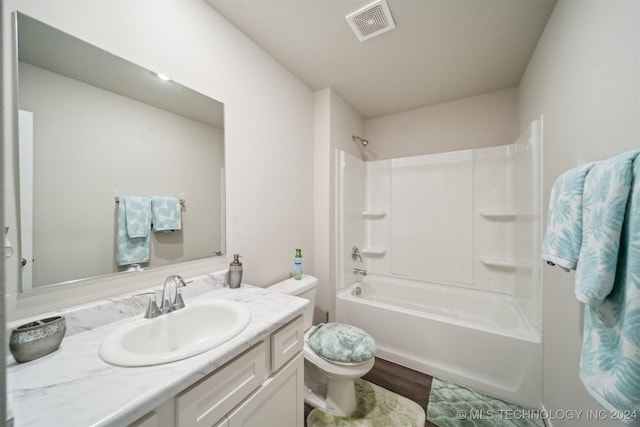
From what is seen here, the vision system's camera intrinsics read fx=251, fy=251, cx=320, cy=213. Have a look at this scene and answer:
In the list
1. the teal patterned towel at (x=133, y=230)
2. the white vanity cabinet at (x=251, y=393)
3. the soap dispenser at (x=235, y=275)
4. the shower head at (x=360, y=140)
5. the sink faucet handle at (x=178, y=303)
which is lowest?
the white vanity cabinet at (x=251, y=393)

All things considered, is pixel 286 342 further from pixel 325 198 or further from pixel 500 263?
pixel 500 263

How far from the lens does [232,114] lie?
152cm

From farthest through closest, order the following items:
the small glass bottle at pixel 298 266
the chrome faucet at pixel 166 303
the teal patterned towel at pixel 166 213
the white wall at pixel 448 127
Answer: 1. the white wall at pixel 448 127
2. the small glass bottle at pixel 298 266
3. the teal patterned towel at pixel 166 213
4. the chrome faucet at pixel 166 303

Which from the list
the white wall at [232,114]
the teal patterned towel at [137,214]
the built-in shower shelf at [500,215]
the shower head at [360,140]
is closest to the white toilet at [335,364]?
the white wall at [232,114]

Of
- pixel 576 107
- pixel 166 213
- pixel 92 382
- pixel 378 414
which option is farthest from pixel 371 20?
pixel 378 414

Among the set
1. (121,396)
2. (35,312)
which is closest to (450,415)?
(121,396)

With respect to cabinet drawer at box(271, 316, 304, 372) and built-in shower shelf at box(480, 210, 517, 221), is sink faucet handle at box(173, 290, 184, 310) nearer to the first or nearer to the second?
cabinet drawer at box(271, 316, 304, 372)

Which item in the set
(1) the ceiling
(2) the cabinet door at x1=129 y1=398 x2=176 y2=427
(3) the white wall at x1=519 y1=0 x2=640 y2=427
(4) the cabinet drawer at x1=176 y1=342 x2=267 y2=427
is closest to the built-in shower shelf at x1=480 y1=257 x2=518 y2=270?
(3) the white wall at x1=519 y1=0 x2=640 y2=427

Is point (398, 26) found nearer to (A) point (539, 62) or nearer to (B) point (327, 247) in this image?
(A) point (539, 62)

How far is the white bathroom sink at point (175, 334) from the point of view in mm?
776

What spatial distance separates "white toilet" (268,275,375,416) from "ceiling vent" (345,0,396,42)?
1.70 m

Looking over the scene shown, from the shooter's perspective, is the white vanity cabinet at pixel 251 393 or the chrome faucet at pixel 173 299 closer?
the white vanity cabinet at pixel 251 393

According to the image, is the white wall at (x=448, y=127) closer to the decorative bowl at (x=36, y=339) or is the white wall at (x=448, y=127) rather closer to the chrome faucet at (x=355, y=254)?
the chrome faucet at (x=355, y=254)

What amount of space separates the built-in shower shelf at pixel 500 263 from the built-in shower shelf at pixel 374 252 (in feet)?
2.97
